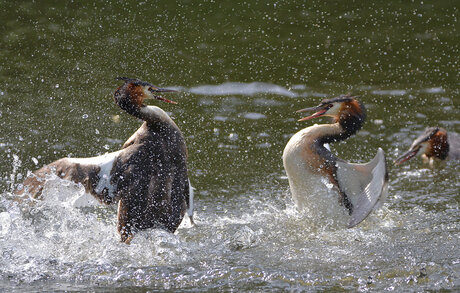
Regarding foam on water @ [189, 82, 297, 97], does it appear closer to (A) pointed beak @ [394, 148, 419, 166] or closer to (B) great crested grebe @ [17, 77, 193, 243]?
(A) pointed beak @ [394, 148, 419, 166]

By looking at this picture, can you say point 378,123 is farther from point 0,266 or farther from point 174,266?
point 0,266

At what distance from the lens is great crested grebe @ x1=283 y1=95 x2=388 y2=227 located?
23.3 ft

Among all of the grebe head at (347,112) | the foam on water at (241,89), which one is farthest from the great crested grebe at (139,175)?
the foam on water at (241,89)

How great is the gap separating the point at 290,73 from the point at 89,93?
2.78 m

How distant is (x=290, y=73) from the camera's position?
35.7ft

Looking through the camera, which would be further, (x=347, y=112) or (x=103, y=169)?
(x=347, y=112)

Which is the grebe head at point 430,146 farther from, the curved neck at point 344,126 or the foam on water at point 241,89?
the foam on water at point 241,89

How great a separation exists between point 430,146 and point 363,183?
1.82 meters

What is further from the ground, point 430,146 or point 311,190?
point 311,190

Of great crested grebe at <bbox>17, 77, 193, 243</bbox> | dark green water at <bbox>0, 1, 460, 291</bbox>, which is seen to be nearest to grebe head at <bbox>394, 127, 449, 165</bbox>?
dark green water at <bbox>0, 1, 460, 291</bbox>

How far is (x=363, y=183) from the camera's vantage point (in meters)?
7.12

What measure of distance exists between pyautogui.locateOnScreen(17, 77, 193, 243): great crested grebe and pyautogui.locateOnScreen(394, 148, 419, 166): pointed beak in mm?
2919

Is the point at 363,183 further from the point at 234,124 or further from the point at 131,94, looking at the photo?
the point at 234,124

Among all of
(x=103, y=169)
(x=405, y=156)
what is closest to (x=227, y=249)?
(x=103, y=169)
